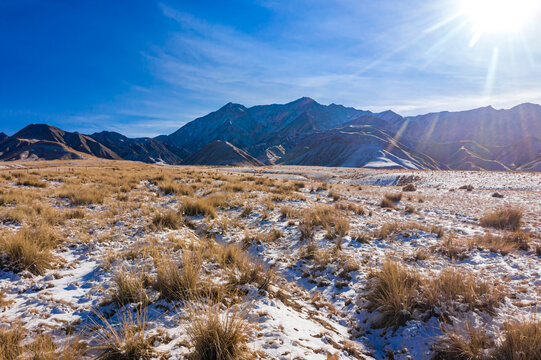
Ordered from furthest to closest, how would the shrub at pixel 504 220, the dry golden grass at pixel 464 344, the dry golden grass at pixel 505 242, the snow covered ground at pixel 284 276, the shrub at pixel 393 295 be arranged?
the shrub at pixel 504 220, the dry golden grass at pixel 505 242, the shrub at pixel 393 295, the snow covered ground at pixel 284 276, the dry golden grass at pixel 464 344

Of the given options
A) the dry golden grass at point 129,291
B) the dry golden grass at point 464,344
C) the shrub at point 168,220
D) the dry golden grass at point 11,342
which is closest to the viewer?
the dry golden grass at point 11,342

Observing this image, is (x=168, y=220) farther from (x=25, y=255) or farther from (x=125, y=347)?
(x=125, y=347)

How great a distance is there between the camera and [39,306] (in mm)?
3418

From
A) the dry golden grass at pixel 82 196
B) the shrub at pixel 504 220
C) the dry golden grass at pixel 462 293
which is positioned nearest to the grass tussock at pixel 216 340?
the dry golden grass at pixel 462 293

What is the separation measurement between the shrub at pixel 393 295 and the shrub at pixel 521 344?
1111 mm

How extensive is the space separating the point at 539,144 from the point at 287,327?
29289 centimetres

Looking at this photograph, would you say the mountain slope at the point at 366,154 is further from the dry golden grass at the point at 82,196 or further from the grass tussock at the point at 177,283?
the grass tussock at the point at 177,283

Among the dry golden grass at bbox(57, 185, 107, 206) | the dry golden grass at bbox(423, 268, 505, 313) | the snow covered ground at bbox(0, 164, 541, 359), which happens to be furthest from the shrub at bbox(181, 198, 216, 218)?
the dry golden grass at bbox(423, 268, 505, 313)

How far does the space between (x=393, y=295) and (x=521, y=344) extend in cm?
151

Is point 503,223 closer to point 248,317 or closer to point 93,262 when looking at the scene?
point 248,317

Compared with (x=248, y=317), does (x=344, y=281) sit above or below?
below

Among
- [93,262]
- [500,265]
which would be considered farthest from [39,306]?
[500,265]

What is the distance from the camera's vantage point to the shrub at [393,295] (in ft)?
12.5

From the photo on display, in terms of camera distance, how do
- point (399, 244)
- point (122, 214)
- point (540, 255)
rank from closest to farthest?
point (540, 255) < point (399, 244) < point (122, 214)
